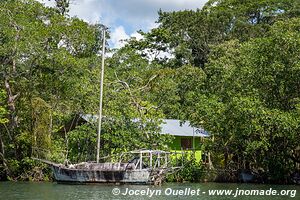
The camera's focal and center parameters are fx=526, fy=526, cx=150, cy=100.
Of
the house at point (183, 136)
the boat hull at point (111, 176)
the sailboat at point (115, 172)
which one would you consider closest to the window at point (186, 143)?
the house at point (183, 136)

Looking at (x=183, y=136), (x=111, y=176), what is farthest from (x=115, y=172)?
(x=183, y=136)

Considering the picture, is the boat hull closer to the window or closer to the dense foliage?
the dense foliage

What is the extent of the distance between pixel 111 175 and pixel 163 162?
5196 mm

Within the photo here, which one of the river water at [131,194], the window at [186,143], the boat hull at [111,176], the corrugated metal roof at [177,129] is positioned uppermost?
the corrugated metal roof at [177,129]

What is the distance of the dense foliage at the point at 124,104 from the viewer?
100 feet

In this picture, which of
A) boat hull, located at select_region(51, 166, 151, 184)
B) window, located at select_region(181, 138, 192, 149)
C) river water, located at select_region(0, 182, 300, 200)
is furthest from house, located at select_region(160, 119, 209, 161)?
river water, located at select_region(0, 182, 300, 200)

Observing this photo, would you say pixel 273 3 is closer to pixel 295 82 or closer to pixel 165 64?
pixel 165 64

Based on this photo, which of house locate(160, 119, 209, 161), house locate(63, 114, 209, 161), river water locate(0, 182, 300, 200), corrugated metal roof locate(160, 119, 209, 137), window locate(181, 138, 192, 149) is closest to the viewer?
river water locate(0, 182, 300, 200)

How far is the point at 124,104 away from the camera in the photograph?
34.7 metres

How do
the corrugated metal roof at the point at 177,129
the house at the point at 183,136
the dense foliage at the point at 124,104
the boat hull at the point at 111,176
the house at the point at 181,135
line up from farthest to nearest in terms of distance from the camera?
1. the house at the point at 183,136
2. the corrugated metal roof at the point at 177,129
3. the house at the point at 181,135
4. the dense foliage at the point at 124,104
5. the boat hull at the point at 111,176

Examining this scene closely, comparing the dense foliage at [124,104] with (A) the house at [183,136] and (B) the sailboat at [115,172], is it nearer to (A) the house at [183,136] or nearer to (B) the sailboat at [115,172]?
(A) the house at [183,136]

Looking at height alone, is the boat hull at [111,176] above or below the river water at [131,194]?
above

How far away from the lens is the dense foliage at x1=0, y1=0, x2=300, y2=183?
100 ft

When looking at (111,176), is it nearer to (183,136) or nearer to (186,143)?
(183,136)
